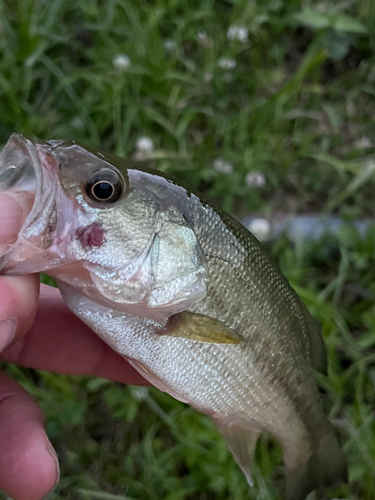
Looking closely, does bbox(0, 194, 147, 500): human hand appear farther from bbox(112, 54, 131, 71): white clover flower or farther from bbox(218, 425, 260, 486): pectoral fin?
bbox(112, 54, 131, 71): white clover flower

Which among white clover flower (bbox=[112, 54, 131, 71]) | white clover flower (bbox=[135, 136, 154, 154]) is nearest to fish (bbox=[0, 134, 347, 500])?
white clover flower (bbox=[135, 136, 154, 154])

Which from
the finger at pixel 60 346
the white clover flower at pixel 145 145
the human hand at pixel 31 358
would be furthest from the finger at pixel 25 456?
the white clover flower at pixel 145 145

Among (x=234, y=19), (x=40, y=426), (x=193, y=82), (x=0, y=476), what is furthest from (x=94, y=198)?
(x=234, y=19)

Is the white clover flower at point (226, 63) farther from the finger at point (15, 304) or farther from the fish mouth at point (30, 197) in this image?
the finger at point (15, 304)

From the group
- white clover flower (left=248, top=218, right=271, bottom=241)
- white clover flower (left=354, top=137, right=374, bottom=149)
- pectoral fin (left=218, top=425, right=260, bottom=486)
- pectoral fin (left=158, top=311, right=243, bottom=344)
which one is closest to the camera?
pectoral fin (left=158, top=311, right=243, bottom=344)

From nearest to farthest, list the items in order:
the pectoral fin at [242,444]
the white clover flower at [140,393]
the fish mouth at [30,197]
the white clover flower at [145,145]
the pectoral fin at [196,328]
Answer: the fish mouth at [30,197] → the pectoral fin at [196,328] → the pectoral fin at [242,444] → the white clover flower at [140,393] → the white clover flower at [145,145]

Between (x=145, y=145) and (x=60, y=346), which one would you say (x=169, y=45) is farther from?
(x=60, y=346)

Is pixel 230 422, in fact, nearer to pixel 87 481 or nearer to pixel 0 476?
pixel 0 476
